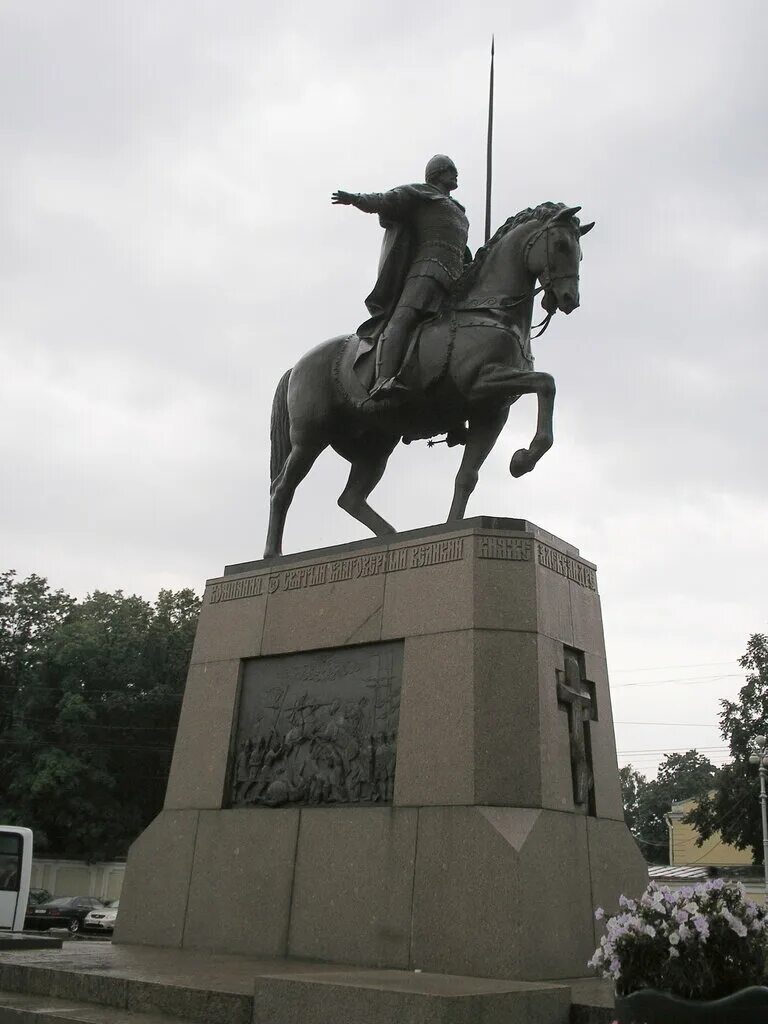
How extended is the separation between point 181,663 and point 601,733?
32.9 meters

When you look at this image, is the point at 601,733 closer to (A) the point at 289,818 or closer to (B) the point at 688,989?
(A) the point at 289,818

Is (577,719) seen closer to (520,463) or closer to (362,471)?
(520,463)

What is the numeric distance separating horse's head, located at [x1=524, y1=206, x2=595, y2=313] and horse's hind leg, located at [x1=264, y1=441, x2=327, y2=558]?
314cm

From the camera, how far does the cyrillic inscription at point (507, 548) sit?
8484 mm

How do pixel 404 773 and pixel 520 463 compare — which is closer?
pixel 404 773

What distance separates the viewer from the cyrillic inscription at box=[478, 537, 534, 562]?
848 centimetres

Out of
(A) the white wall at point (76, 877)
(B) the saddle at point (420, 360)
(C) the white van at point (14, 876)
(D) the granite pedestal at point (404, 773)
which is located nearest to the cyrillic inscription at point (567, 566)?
(D) the granite pedestal at point (404, 773)

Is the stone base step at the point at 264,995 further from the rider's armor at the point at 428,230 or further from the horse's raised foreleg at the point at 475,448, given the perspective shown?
the rider's armor at the point at 428,230

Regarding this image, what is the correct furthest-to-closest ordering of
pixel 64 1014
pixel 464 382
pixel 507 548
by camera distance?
pixel 464 382 < pixel 507 548 < pixel 64 1014

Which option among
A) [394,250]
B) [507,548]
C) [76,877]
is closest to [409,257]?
[394,250]

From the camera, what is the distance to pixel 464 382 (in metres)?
9.48

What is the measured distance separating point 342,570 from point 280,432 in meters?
2.82

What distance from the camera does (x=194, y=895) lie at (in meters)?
9.01

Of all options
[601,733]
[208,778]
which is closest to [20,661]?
[208,778]
